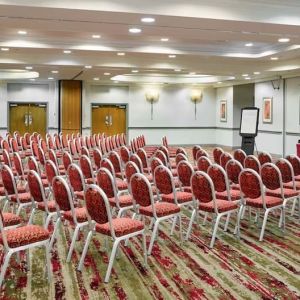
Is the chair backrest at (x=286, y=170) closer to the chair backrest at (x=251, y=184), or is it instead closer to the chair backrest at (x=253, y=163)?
the chair backrest at (x=253, y=163)

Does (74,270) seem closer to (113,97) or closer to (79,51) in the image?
(79,51)

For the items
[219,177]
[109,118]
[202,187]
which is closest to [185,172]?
[219,177]

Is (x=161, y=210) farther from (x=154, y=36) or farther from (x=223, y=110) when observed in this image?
(x=223, y=110)

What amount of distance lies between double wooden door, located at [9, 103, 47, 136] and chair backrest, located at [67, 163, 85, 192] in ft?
49.1

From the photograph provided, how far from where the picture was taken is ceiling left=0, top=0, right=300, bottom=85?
22.4 feet

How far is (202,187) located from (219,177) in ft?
1.76

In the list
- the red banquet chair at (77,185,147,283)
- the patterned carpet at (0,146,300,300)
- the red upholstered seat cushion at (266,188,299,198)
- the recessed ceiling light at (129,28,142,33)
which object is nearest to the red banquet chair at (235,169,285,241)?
the red upholstered seat cushion at (266,188,299,198)

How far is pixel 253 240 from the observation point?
232 inches

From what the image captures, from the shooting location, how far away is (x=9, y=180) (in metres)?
5.87

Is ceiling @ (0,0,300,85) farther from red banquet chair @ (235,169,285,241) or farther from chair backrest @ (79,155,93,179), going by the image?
red banquet chair @ (235,169,285,241)

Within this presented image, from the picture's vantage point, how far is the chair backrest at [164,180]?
19.0ft

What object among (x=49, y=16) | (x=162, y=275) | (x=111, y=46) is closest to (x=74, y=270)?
(x=162, y=275)

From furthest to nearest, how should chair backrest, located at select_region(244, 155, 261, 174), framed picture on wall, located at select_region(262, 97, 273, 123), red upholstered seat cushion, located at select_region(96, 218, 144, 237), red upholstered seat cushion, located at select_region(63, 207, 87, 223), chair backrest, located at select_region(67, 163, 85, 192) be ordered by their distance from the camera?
framed picture on wall, located at select_region(262, 97, 273, 123)
chair backrest, located at select_region(244, 155, 261, 174)
chair backrest, located at select_region(67, 163, 85, 192)
red upholstered seat cushion, located at select_region(63, 207, 87, 223)
red upholstered seat cushion, located at select_region(96, 218, 144, 237)

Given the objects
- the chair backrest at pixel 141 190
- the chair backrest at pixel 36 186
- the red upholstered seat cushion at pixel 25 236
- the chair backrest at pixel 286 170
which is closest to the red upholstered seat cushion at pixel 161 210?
the chair backrest at pixel 141 190
